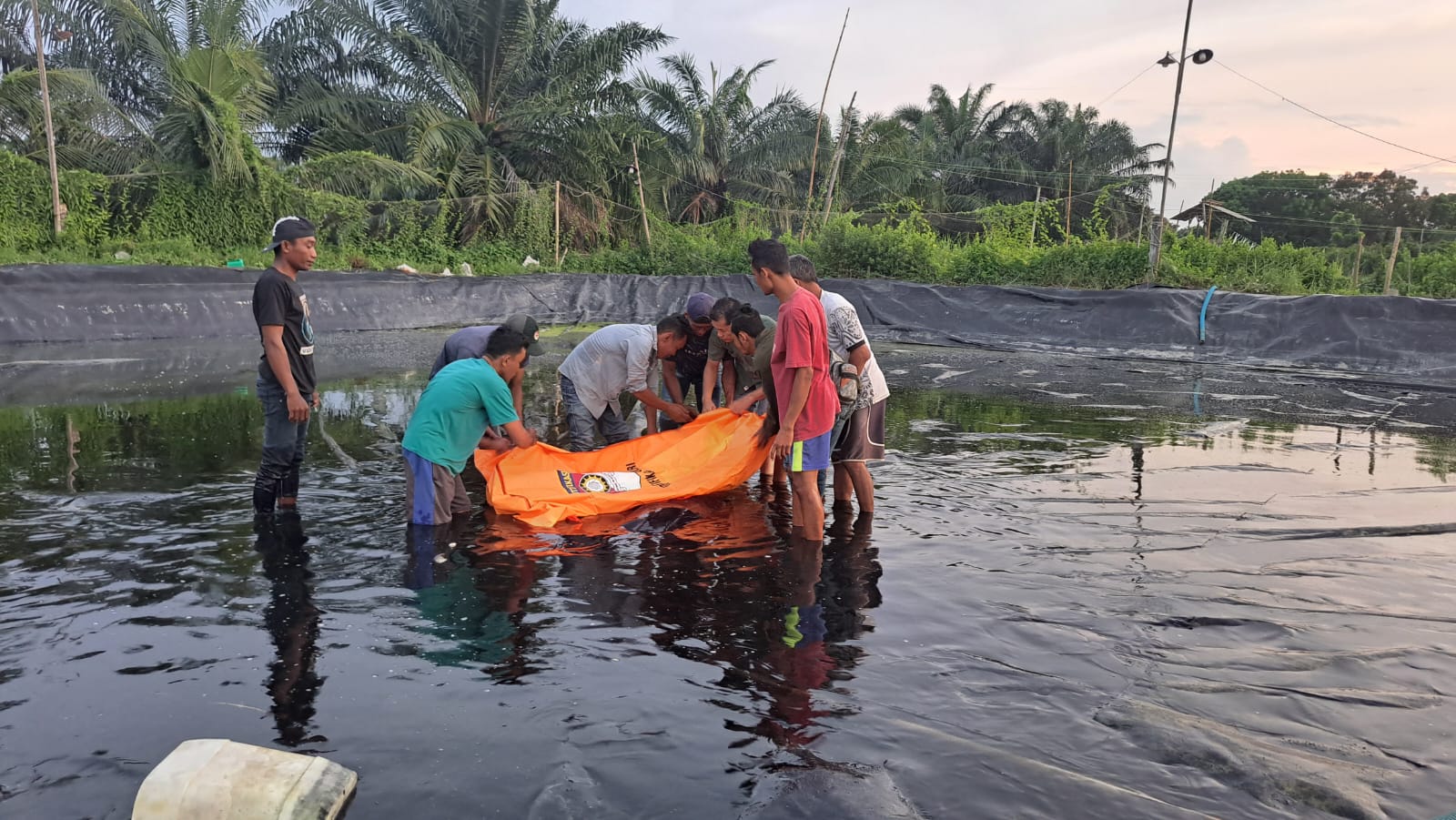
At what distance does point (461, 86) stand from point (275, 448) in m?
22.9

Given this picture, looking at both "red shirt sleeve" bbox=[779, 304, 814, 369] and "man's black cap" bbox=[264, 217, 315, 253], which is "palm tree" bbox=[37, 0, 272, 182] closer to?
"man's black cap" bbox=[264, 217, 315, 253]

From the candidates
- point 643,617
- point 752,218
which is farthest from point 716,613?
point 752,218

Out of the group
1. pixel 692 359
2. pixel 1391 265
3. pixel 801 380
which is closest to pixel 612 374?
pixel 692 359

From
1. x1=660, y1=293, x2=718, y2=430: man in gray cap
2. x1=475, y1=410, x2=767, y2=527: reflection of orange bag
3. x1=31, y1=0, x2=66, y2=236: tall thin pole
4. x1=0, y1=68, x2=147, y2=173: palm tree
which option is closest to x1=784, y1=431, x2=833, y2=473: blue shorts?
x1=475, y1=410, x2=767, y2=527: reflection of orange bag

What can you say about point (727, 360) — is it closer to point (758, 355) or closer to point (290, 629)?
point (758, 355)

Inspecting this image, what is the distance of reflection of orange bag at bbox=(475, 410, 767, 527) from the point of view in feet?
19.4

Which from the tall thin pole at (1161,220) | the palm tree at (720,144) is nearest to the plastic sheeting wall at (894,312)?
the tall thin pole at (1161,220)

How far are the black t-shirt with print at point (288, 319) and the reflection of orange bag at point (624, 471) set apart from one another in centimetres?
113

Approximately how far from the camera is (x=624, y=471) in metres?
6.27

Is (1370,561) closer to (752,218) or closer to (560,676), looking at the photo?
(560,676)

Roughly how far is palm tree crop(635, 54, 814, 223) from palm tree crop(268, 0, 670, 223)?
2.28 m

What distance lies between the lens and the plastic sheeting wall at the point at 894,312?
47.6ft

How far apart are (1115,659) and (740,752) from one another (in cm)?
169

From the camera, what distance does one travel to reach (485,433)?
6.11 m
